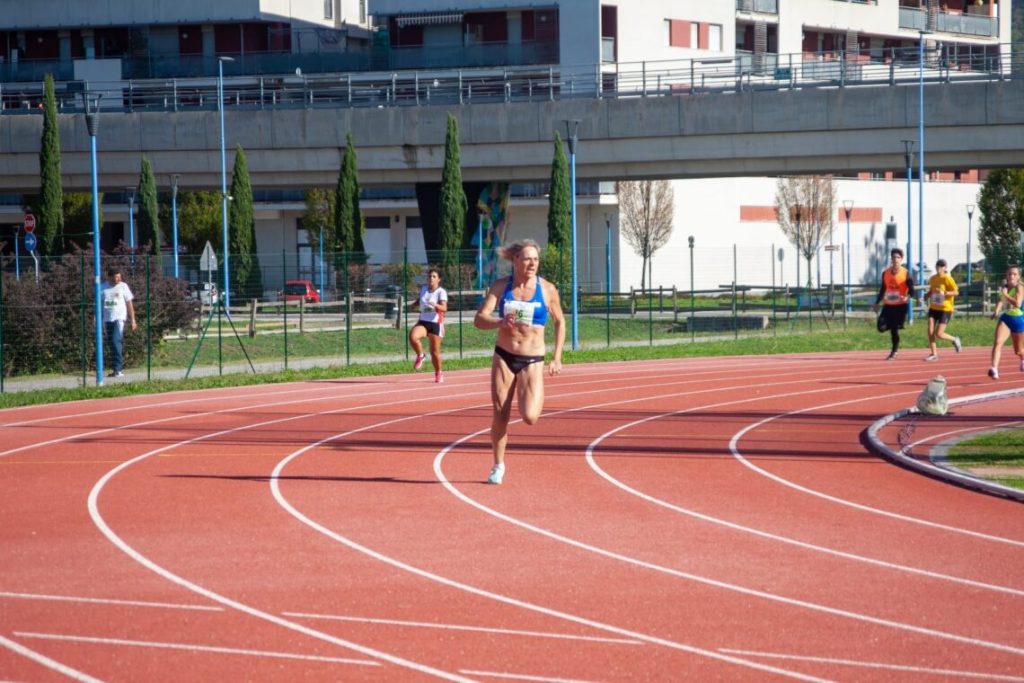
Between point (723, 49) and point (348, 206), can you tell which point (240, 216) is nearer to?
point (348, 206)

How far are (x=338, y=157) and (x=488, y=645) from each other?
45305 mm

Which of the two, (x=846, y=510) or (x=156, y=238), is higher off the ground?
(x=156, y=238)

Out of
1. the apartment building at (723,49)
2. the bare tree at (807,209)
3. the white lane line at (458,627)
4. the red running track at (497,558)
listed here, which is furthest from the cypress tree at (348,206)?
the white lane line at (458,627)

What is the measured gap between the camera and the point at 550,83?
5153 cm

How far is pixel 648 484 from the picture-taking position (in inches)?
495

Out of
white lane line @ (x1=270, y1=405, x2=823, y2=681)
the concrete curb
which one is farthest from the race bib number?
the concrete curb

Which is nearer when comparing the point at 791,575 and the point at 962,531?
the point at 791,575

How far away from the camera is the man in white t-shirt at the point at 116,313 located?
24906mm

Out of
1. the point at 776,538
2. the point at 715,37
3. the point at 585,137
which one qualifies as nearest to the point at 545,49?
the point at 715,37

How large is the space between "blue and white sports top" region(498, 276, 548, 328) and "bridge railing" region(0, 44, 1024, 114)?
3338cm

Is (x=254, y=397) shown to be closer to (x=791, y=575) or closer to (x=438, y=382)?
(x=438, y=382)

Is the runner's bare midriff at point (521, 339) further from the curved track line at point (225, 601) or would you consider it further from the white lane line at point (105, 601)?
the white lane line at point (105, 601)

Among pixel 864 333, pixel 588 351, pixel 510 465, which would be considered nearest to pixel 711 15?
pixel 864 333

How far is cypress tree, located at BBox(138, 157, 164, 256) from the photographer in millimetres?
51406
